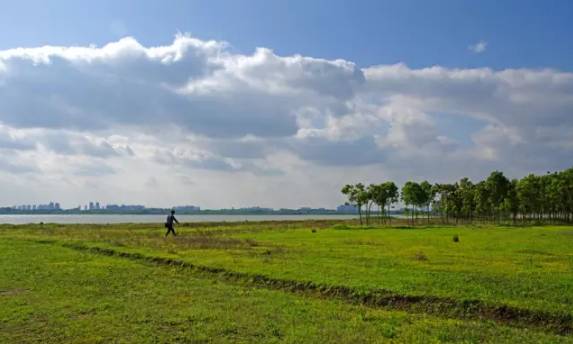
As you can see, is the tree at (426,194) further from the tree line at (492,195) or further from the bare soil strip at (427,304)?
the bare soil strip at (427,304)

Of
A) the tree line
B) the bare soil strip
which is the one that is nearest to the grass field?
the bare soil strip

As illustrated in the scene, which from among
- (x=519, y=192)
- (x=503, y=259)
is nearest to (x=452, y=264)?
(x=503, y=259)

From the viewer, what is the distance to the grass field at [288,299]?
1341cm

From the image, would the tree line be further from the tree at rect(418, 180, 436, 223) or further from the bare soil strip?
the bare soil strip

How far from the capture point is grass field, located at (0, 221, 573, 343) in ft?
44.0

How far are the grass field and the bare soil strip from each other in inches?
1.7

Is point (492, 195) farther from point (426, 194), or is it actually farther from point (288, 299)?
point (288, 299)

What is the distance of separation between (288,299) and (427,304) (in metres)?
5.33

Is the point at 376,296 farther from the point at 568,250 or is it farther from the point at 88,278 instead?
the point at 568,250

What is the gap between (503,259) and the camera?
99.5 ft

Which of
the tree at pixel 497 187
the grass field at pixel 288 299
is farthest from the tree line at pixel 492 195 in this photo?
the grass field at pixel 288 299

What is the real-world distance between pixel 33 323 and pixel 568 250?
37.4m

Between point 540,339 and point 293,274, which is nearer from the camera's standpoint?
point 540,339

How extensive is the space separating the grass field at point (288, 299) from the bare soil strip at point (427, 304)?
0.14 ft
